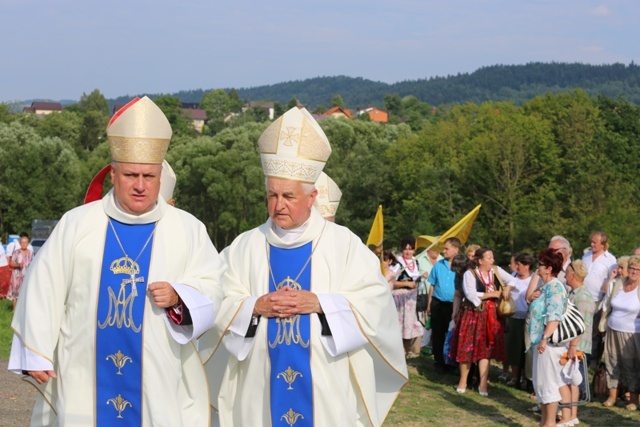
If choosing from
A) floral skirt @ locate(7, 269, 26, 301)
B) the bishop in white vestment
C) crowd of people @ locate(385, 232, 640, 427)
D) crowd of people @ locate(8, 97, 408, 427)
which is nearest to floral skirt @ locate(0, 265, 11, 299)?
floral skirt @ locate(7, 269, 26, 301)

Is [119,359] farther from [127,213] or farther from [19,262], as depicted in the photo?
[19,262]

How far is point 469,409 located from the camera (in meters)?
12.4

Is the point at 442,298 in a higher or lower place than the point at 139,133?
lower

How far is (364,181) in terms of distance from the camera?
6700cm

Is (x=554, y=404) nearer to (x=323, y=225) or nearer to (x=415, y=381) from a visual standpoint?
(x=415, y=381)

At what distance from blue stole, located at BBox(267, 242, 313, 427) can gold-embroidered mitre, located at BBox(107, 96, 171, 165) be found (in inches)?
44.6

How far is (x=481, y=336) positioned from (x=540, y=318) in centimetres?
235

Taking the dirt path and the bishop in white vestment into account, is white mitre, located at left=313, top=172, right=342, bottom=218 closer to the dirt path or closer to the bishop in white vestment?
the bishop in white vestment

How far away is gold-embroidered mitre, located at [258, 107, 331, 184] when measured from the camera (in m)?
7.09

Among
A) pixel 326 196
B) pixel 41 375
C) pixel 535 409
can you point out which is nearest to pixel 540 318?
pixel 535 409

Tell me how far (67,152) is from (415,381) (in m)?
49.4

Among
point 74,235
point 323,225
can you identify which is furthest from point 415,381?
point 74,235

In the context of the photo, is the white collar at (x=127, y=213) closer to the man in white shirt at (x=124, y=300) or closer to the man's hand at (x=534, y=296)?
the man in white shirt at (x=124, y=300)

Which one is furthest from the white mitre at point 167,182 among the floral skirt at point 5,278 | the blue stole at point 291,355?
the floral skirt at point 5,278
